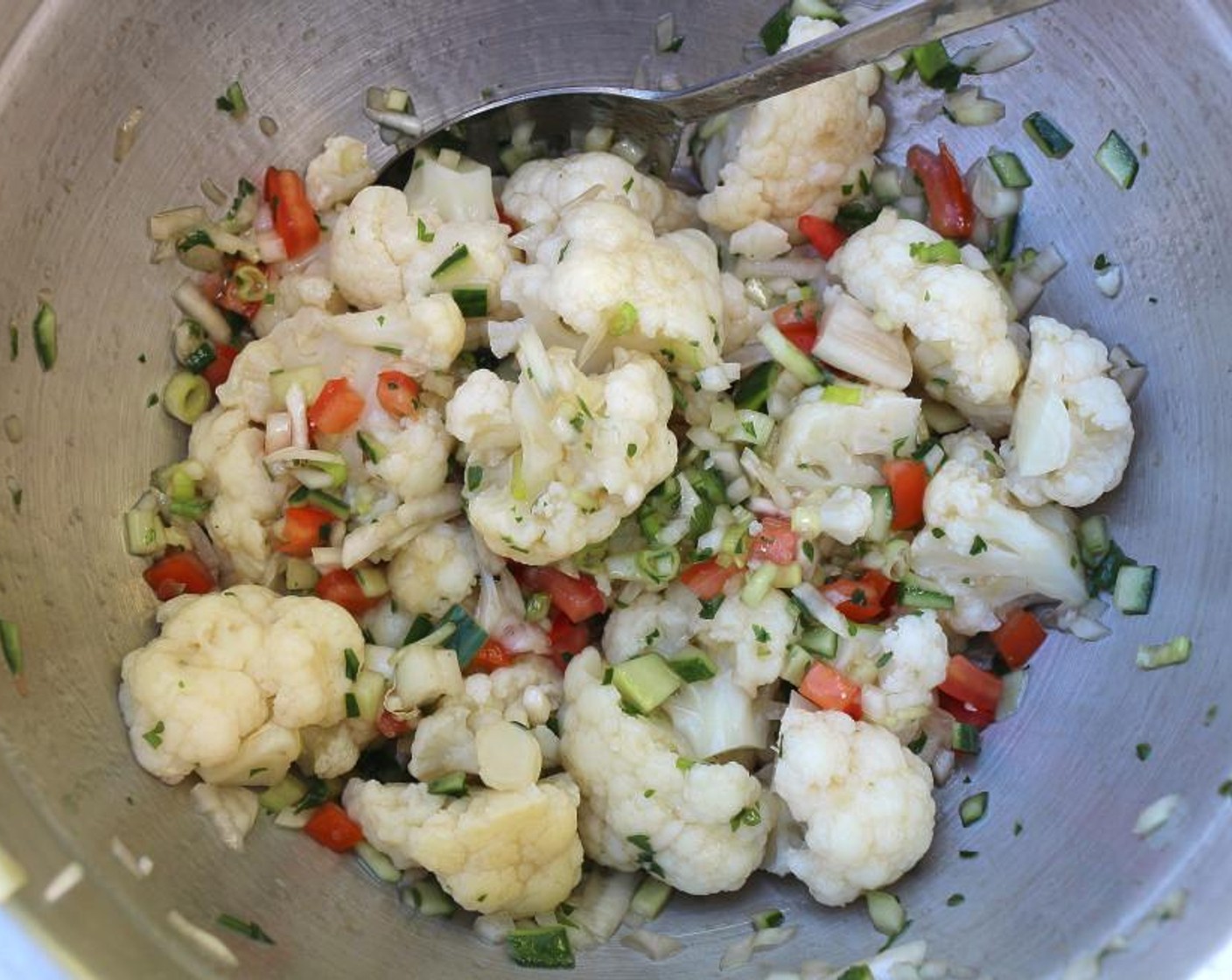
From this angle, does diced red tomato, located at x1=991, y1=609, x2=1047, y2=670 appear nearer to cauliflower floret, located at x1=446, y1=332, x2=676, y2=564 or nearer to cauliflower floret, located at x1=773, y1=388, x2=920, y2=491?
cauliflower floret, located at x1=773, y1=388, x2=920, y2=491

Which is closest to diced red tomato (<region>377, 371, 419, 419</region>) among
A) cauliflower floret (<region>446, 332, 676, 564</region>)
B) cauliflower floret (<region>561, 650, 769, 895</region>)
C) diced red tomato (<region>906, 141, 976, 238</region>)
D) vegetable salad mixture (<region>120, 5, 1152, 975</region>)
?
vegetable salad mixture (<region>120, 5, 1152, 975</region>)

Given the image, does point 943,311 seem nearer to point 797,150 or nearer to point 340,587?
point 797,150

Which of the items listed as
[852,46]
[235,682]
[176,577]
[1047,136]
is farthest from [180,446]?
[1047,136]

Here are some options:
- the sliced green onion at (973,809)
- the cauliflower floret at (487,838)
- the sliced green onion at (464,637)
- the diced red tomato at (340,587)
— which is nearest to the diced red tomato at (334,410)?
the diced red tomato at (340,587)

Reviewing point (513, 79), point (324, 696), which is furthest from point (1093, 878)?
point (513, 79)

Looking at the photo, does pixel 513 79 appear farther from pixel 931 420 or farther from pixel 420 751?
pixel 420 751

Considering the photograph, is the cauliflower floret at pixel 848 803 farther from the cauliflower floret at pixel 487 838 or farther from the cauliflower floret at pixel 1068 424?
the cauliflower floret at pixel 1068 424
